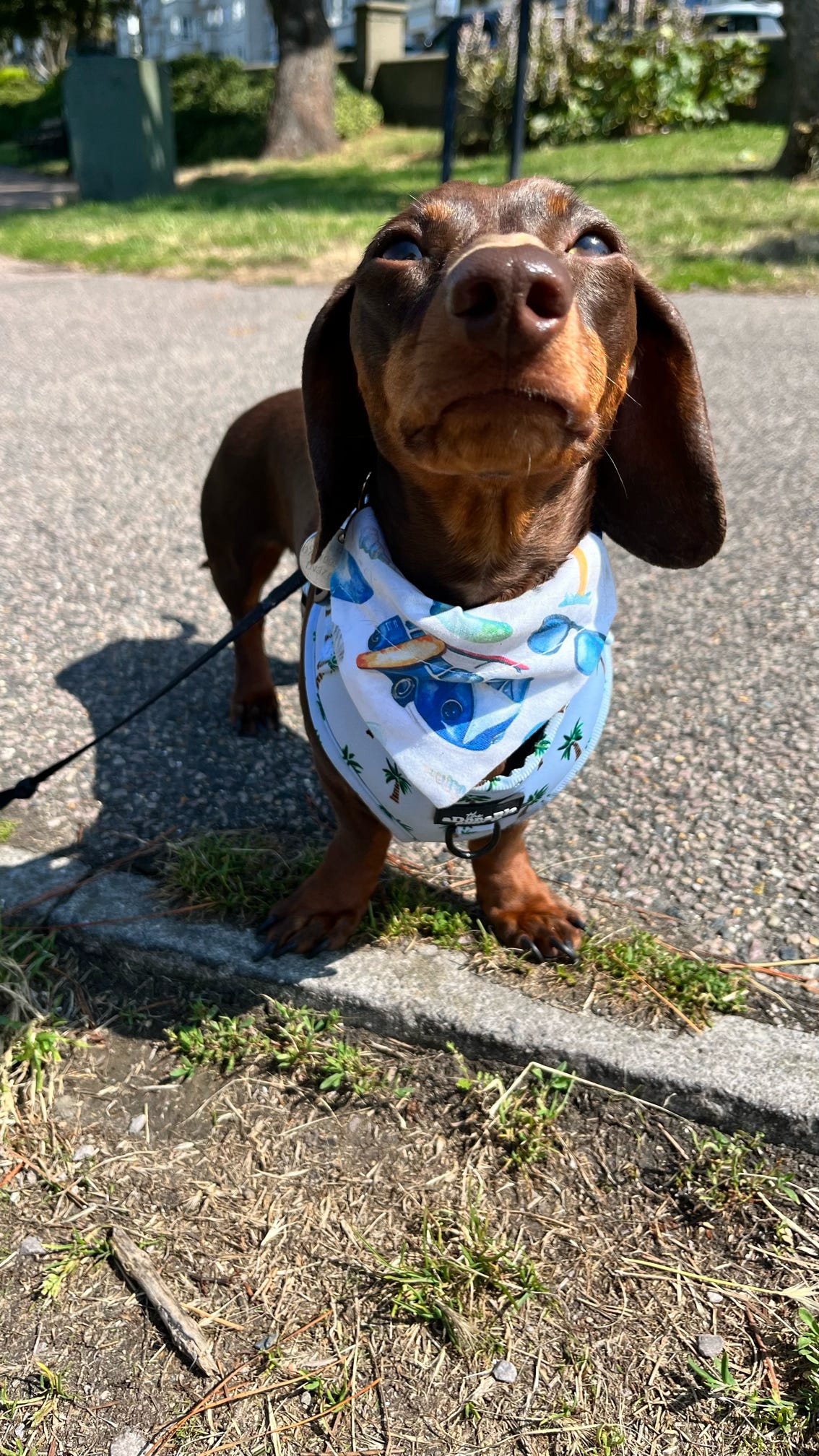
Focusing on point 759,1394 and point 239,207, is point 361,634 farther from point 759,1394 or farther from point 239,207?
point 239,207

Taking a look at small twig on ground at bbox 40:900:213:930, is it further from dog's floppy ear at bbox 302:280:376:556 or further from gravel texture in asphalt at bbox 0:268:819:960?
dog's floppy ear at bbox 302:280:376:556

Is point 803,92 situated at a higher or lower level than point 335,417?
higher

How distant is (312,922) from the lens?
229cm

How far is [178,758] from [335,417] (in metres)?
1.31

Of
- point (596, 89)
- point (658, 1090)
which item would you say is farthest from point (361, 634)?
point (596, 89)

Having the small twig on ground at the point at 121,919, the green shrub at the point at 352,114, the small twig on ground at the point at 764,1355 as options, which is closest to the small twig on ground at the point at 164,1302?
the small twig on ground at the point at 121,919

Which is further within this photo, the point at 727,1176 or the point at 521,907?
the point at 521,907

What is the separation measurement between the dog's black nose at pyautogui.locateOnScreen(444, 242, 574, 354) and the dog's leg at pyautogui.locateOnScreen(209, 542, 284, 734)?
1806 millimetres

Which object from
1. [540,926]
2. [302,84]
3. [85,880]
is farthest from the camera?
[302,84]

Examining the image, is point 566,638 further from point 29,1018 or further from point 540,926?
point 29,1018

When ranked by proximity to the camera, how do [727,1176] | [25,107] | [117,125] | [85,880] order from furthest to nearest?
[25,107] < [117,125] < [85,880] < [727,1176]

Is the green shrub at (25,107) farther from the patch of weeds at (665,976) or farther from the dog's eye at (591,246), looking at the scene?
the patch of weeds at (665,976)

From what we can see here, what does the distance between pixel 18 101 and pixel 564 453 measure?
40261 mm

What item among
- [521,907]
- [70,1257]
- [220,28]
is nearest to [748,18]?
[220,28]
